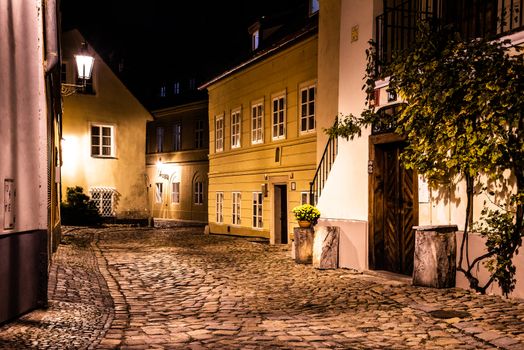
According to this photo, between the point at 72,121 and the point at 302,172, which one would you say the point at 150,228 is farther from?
the point at 302,172

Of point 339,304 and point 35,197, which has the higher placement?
point 35,197

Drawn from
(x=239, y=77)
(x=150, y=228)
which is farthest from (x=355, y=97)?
(x=150, y=228)

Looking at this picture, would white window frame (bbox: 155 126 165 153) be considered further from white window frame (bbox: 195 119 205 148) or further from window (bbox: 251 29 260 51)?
window (bbox: 251 29 260 51)

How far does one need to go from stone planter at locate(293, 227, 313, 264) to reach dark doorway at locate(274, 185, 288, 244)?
652 centimetres

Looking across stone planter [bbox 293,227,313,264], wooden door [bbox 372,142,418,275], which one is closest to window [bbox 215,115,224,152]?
stone planter [bbox 293,227,313,264]

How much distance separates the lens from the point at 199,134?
35.7 meters

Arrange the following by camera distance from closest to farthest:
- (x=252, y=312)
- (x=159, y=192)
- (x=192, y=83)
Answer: (x=252, y=312), (x=192, y=83), (x=159, y=192)

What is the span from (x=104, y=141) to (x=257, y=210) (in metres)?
11.4

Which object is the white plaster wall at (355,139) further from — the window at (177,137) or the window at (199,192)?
the window at (177,137)

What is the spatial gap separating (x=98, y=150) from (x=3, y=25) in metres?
23.3

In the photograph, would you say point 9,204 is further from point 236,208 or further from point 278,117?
point 236,208

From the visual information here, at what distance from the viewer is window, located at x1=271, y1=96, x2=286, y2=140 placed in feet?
64.9

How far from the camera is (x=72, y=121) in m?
28.5

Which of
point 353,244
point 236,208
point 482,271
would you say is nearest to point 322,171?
point 353,244
